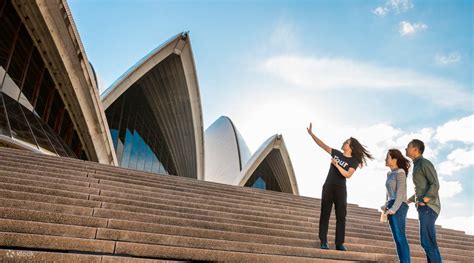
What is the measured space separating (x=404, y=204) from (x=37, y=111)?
37.7 feet

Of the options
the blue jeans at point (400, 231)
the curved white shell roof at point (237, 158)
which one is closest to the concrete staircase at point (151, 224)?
the blue jeans at point (400, 231)

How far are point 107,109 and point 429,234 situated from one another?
1681cm

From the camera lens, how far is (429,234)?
3.36 m

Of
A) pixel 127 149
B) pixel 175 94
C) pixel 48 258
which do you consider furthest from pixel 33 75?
pixel 48 258

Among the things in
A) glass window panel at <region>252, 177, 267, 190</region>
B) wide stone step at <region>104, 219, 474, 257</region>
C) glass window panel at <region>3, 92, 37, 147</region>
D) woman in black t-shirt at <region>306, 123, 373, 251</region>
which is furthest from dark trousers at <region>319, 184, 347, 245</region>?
glass window panel at <region>252, 177, 267, 190</region>

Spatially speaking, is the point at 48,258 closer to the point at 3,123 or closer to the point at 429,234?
the point at 429,234

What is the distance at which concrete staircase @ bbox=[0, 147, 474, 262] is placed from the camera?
277cm

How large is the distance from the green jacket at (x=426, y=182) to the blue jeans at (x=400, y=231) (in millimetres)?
206

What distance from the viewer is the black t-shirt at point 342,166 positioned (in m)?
3.81

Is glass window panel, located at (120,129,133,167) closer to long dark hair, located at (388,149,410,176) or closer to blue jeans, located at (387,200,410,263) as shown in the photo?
long dark hair, located at (388,149,410,176)

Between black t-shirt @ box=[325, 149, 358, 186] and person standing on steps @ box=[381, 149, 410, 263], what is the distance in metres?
0.35

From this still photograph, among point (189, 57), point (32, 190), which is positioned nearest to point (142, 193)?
point (32, 190)

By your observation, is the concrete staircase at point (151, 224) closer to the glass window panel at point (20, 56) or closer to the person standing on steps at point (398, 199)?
the person standing on steps at point (398, 199)

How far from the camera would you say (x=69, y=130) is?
1337 cm
